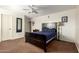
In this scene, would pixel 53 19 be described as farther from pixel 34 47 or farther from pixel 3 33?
pixel 3 33

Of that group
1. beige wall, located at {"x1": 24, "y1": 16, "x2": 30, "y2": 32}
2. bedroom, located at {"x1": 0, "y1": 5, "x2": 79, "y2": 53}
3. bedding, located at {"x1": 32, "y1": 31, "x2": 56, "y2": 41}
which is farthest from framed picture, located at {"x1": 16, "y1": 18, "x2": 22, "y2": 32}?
bedding, located at {"x1": 32, "y1": 31, "x2": 56, "y2": 41}

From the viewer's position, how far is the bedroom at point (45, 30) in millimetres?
1594

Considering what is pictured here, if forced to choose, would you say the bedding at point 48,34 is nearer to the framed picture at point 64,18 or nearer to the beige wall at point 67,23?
the beige wall at point 67,23

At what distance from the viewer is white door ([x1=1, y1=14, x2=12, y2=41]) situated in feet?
5.27

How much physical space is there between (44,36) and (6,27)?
0.71 meters

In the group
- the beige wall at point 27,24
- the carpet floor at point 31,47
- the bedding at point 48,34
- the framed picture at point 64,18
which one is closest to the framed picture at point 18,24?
the beige wall at point 27,24

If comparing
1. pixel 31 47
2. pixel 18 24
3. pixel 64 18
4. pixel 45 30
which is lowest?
pixel 31 47

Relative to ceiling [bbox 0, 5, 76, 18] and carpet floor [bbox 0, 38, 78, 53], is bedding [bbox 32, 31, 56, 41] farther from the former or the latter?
ceiling [bbox 0, 5, 76, 18]

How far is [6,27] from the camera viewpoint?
5.40 ft

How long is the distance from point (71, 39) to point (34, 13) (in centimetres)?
82

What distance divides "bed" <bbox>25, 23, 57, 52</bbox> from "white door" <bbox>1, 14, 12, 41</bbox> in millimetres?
315

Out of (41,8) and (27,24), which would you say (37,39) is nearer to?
(27,24)

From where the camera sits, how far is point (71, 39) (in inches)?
62.8

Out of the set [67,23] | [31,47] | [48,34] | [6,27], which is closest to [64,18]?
[67,23]
